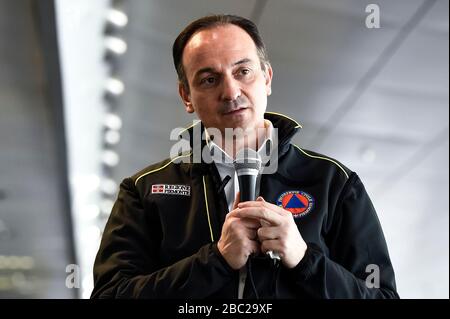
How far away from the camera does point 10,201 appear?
6.55 m

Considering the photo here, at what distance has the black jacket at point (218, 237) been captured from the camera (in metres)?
1.35

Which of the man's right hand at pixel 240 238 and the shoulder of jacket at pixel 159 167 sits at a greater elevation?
the shoulder of jacket at pixel 159 167

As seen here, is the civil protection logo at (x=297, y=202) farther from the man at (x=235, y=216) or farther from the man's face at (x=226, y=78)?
A: the man's face at (x=226, y=78)

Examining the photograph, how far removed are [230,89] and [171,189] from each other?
25 cm

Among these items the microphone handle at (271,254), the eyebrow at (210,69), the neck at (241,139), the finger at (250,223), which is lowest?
the microphone handle at (271,254)

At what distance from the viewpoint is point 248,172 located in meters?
1.41

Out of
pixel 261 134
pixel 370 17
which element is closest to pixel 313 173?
pixel 261 134

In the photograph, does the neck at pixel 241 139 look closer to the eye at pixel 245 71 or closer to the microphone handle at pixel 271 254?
the eye at pixel 245 71

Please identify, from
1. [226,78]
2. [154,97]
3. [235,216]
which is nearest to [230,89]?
[226,78]

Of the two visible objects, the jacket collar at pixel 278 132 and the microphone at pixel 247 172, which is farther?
the jacket collar at pixel 278 132

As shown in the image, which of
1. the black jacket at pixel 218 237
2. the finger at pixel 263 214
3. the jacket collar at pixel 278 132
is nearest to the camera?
the finger at pixel 263 214

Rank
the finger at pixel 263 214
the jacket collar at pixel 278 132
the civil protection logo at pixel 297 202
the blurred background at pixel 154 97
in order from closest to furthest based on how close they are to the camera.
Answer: the finger at pixel 263 214 < the civil protection logo at pixel 297 202 < the jacket collar at pixel 278 132 < the blurred background at pixel 154 97

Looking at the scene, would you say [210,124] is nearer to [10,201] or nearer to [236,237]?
[236,237]

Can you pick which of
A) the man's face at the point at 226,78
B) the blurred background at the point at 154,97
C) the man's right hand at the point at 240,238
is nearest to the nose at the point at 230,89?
the man's face at the point at 226,78
